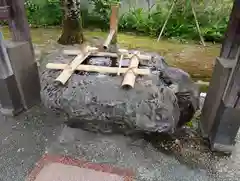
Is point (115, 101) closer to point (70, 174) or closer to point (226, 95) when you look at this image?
point (70, 174)

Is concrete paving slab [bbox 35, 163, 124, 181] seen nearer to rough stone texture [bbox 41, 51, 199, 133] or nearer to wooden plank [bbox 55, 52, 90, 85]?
rough stone texture [bbox 41, 51, 199, 133]

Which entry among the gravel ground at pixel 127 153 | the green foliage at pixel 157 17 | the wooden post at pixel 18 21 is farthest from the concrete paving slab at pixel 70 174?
the green foliage at pixel 157 17

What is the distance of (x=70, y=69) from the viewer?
105 inches

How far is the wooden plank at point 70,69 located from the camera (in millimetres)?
2543

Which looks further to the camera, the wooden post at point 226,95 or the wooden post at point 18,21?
the wooden post at point 18,21

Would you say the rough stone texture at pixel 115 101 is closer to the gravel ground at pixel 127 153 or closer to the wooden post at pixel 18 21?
the gravel ground at pixel 127 153

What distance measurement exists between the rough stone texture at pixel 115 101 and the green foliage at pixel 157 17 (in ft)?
13.4

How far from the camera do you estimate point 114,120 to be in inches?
98.0

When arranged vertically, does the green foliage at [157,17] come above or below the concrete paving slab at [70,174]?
above

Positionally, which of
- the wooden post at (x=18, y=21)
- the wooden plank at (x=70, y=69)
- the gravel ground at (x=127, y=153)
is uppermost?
the wooden post at (x=18, y=21)

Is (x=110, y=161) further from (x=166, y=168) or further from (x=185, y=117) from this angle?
(x=185, y=117)

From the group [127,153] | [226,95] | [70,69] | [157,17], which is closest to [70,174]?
[127,153]

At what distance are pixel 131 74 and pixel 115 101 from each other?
0.36 m

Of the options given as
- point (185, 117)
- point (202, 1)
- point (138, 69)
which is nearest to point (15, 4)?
point (138, 69)
